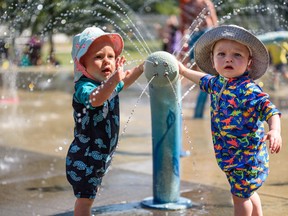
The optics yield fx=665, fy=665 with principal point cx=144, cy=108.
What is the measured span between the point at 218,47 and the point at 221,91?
0.27 m

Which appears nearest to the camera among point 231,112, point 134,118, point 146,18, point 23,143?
point 231,112

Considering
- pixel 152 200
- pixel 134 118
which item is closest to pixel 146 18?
pixel 134 118

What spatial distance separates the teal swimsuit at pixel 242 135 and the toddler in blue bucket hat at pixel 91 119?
62 centimetres

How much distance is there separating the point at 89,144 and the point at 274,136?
3.46ft

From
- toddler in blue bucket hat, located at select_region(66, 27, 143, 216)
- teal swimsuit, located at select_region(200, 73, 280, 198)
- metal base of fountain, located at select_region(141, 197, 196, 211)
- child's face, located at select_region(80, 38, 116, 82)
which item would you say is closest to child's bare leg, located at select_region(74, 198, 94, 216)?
toddler in blue bucket hat, located at select_region(66, 27, 143, 216)

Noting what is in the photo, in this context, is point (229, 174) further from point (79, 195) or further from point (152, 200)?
point (152, 200)

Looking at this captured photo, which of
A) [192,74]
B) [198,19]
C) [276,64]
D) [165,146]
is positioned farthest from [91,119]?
[276,64]

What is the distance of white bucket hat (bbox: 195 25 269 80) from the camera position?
12.5 feet

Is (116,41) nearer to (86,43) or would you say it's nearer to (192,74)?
(86,43)

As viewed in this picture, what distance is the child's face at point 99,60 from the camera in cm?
380

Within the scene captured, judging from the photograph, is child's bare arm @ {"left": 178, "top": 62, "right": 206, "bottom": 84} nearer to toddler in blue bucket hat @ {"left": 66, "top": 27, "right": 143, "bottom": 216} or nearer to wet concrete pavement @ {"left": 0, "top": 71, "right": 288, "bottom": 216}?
wet concrete pavement @ {"left": 0, "top": 71, "right": 288, "bottom": 216}

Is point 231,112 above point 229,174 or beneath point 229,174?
above

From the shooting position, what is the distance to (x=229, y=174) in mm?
3793

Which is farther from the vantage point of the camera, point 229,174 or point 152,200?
point 152,200
